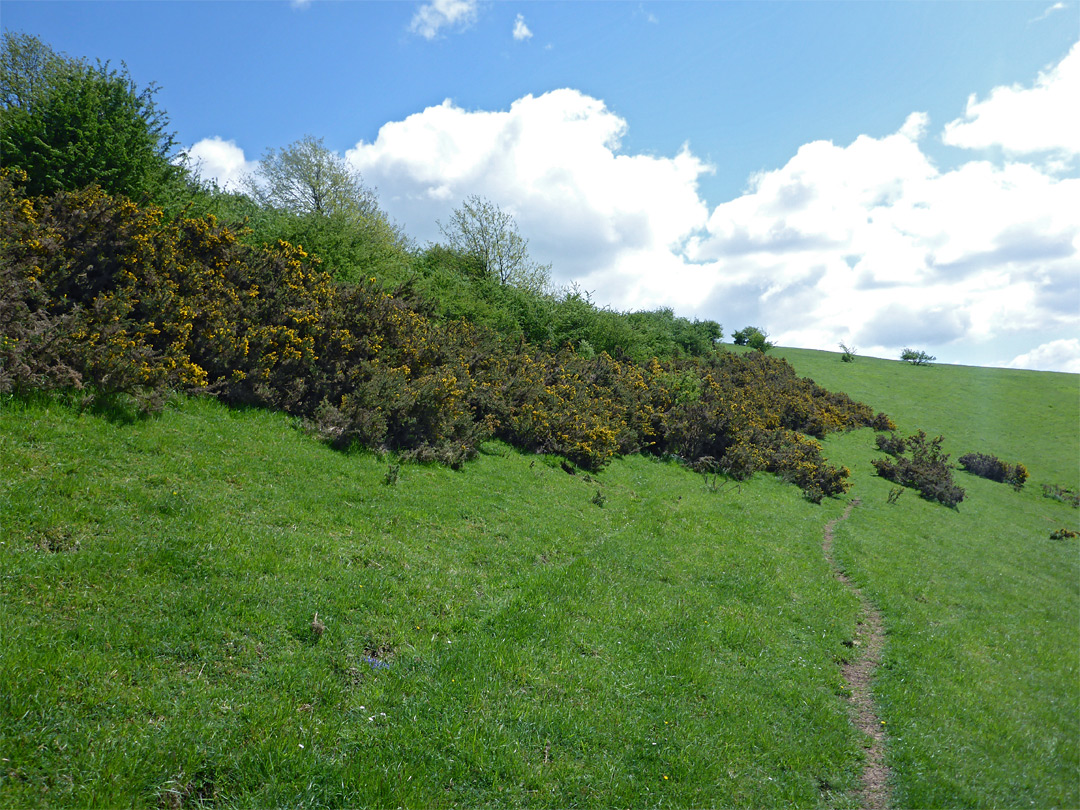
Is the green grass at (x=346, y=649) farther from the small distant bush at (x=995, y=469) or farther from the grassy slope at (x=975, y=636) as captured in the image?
the small distant bush at (x=995, y=469)

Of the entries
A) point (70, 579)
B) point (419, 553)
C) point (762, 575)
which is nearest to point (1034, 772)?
point (762, 575)

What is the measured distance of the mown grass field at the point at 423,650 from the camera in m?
4.90

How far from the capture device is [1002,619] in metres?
13.7

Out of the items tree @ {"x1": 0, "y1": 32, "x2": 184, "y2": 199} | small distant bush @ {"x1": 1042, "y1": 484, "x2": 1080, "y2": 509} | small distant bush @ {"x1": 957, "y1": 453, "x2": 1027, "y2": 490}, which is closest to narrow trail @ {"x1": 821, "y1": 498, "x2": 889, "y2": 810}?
tree @ {"x1": 0, "y1": 32, "x2": 184, "y2": 199}

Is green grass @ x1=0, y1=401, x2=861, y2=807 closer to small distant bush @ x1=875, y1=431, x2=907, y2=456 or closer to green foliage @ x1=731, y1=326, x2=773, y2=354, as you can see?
small distant bush @ x1=875, y1=431, x2=907, y2=456

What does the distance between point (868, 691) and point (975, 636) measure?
5051 mm

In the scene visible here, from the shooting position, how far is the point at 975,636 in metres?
12.1

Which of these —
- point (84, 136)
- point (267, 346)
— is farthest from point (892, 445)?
point (84, 136)

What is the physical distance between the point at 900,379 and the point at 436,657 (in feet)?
239

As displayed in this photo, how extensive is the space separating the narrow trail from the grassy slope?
0.19 meters

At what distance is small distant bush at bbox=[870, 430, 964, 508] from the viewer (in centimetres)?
3033

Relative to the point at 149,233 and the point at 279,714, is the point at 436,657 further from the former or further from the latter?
the point at 149,233

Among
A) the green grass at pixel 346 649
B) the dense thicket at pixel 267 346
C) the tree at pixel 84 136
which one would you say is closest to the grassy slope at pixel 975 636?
the green grass at pixel 346 649

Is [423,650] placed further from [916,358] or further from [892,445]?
[916,358]
